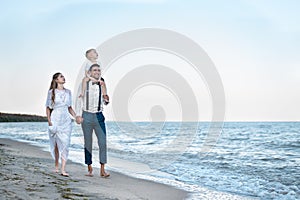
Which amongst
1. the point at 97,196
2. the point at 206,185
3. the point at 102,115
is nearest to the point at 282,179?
the point at 206,185

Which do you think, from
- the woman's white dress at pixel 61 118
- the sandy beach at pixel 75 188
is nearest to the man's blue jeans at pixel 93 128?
the woman's white dress at pixel 61 118

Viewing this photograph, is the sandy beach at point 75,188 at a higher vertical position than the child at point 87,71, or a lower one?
lower

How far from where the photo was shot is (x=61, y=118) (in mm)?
5789

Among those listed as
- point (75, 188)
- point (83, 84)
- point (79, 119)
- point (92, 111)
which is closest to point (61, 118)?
point (79, 119)

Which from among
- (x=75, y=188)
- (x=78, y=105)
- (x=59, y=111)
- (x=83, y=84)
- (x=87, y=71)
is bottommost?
(x=75, y=188)

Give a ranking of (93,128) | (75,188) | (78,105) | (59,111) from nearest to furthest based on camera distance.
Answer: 1. (75,188)
2. (59,111)
3. (78,105)
4. (93,128)

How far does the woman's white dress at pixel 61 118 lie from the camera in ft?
18.9

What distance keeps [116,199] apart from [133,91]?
4102 mm

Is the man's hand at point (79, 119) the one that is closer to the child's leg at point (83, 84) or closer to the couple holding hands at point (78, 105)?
the couple holding hands at point (78, 105)

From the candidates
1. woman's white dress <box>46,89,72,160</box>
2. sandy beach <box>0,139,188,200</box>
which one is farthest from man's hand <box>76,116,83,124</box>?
sandy beach <box>0,139,188,200</box>

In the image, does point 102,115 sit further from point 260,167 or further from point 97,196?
point 260,167

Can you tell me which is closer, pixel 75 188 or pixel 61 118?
pixel 75 188

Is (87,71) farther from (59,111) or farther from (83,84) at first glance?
(59,111)

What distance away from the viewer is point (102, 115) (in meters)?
5.96
